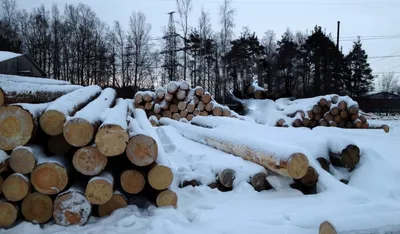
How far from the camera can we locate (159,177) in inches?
134

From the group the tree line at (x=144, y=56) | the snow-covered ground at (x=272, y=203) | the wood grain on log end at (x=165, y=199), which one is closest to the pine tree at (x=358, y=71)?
the tree line at (x=144, y=56)

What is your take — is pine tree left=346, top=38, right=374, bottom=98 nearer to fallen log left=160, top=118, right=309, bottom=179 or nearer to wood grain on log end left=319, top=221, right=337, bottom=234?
fallen log left=160, top=118, right=309, bottom=179

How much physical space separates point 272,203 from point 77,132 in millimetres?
2324

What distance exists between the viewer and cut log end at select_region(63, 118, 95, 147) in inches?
126

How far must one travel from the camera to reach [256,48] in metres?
32.9

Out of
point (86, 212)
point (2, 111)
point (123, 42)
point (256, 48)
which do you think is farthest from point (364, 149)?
point (123, 42)

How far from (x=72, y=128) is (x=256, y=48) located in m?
31.5

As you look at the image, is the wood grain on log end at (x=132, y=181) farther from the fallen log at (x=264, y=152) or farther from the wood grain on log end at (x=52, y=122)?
the fallen log at (x=264, y=152)

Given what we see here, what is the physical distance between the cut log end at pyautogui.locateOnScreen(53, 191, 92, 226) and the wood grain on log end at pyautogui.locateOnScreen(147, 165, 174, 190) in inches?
28.6

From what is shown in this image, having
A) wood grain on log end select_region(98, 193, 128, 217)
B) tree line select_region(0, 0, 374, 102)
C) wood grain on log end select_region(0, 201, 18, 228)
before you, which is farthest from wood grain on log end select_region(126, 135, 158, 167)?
tree line select_region(0, 0, 374, 102)

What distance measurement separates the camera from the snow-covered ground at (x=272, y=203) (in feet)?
9.93

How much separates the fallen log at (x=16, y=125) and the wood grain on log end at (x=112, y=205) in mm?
1044

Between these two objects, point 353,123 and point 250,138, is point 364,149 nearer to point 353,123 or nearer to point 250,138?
point 250,138

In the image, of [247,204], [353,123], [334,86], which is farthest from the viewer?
[334,86]
